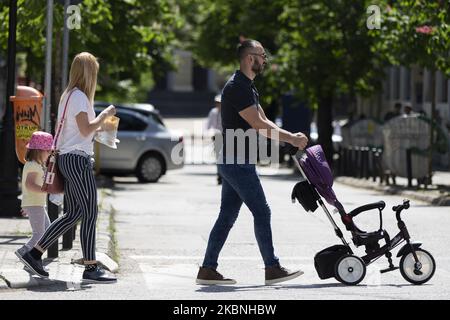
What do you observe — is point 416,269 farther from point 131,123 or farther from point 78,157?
point 131,123

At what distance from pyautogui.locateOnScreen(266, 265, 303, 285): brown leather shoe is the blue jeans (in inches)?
2.1

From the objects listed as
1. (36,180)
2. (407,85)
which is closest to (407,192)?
(36,180)

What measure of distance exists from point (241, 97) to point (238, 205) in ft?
2.98

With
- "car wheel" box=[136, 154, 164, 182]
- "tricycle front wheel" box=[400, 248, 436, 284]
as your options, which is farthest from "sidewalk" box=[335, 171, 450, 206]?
"tricycle front wheel" box=[400, 248, 436, 284]

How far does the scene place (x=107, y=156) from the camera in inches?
1137

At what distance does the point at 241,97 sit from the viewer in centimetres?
1036

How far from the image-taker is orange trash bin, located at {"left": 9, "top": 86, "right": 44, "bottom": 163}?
14805 mm

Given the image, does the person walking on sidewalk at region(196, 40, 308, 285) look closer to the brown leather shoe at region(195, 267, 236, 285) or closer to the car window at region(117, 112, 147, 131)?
the brown leather shoe at region(195, 267, 236, 285)

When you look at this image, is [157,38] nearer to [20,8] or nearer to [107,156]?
[107,156]

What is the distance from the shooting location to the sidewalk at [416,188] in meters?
21.5

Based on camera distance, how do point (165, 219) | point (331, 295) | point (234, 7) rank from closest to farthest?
1. point (331, 295)
2. point (165, 219)
3. point (234, 7)

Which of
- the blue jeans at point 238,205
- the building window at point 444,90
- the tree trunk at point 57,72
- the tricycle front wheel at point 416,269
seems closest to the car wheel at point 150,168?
the tree trunk at point 57,72
